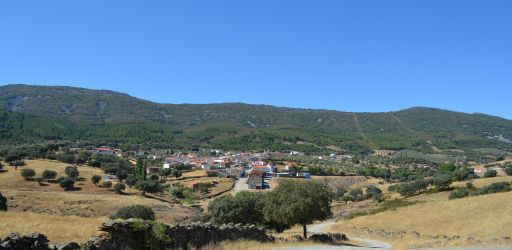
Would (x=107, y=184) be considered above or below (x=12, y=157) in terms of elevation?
below

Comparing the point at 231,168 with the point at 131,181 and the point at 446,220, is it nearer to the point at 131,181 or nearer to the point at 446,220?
the point at 131,181

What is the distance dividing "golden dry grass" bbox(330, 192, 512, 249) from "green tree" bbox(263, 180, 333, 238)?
9590 millimetres

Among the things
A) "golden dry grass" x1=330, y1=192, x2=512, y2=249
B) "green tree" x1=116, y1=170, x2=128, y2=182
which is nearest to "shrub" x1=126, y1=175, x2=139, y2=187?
"green tree" x1=116, y1=170, x2=128, y2=182

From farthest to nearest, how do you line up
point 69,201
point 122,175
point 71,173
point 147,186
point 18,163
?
point 122,175 < point 18,163 < point 147,186 < point 71,173 < point 69,201

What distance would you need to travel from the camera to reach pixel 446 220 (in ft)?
192

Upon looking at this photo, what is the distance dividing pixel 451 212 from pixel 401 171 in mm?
108412

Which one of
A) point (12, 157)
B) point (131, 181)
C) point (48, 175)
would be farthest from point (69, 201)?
point (12, 157)

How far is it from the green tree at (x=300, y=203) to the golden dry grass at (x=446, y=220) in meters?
9.59

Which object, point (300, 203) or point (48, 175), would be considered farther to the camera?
point (48, 175)

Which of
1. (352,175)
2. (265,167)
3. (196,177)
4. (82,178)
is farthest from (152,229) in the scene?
(265,167)

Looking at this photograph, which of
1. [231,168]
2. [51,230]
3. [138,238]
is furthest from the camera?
[231,168]

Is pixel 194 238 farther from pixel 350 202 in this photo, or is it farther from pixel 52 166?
pixel 52 166

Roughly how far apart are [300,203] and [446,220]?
2893 centimetres

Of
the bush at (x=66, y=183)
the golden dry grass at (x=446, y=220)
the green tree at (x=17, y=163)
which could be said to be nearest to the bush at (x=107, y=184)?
the bush at (x=66, y=183)
